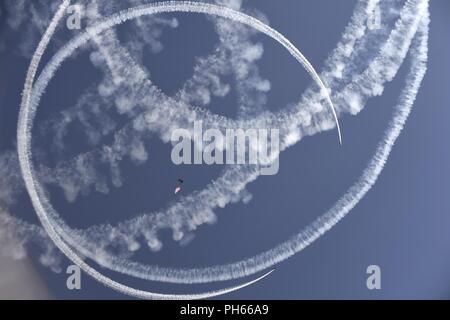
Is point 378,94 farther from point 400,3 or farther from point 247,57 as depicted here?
point 247,57

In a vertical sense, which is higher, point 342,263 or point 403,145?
point 403,145

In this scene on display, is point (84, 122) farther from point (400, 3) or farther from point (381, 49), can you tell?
point (400, 3)

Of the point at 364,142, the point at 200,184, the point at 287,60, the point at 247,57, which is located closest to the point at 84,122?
Result: the point at 200,184

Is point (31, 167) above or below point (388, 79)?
below

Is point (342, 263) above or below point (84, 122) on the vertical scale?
below

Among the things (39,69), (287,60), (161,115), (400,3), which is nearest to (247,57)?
(287,60)

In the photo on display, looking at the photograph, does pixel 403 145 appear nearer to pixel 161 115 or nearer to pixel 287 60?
pixel 287 60

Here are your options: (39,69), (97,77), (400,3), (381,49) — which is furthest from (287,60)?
(39,69)
